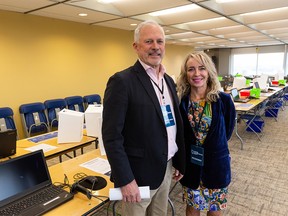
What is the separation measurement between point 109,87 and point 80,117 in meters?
1.45

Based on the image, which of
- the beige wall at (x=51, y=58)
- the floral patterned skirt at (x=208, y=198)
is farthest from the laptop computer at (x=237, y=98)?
the floral patterned skirt at (x=208, y=198)

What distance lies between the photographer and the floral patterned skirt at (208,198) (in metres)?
1.68

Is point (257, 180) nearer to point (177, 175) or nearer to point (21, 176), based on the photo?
point (177, 175)

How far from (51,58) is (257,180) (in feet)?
15.0

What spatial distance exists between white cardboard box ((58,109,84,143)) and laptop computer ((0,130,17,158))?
1.62 feet

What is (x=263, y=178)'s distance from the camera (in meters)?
3.17

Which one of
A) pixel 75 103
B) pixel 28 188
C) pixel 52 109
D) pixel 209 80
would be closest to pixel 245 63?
pixel 75 103

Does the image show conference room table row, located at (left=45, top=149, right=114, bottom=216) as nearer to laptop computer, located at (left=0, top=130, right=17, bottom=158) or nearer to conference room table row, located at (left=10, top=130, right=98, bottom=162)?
conference room table row, located at (left=10, top=130, right=98, bottom=162)

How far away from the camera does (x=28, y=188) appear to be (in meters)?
1.44

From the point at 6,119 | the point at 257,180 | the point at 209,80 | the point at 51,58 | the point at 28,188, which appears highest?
the point at 51,58

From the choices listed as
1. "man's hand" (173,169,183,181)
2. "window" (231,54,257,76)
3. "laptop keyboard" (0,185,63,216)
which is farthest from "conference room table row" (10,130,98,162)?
"window" (231,54,257,76)

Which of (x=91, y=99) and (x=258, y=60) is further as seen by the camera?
(x=258, y=60)

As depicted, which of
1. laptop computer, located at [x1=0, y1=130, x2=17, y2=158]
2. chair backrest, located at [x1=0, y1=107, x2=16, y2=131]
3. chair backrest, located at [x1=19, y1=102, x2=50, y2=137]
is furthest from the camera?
chair backrest, located at [x1=19, y1=102, x2=50, y2=137]

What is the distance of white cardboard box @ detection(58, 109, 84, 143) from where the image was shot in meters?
2.51
